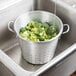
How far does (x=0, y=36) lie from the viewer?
1.01m

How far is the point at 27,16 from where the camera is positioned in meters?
1.01

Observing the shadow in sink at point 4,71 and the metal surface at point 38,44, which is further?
the metal surface at point 38,44

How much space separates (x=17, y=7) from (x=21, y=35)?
16 centimetres

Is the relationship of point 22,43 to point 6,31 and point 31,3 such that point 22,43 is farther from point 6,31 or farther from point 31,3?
point 31,3

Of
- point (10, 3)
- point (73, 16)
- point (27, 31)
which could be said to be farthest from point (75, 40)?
point (10, 3)

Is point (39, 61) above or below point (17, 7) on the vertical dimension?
below

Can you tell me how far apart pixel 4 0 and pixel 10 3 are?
3cm

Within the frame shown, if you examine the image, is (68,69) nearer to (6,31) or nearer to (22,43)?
(22,43)

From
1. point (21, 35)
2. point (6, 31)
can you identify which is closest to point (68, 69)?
point (21, 35)

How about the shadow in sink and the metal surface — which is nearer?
the shadow in sink

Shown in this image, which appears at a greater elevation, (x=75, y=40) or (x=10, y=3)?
(x=10, y=3)

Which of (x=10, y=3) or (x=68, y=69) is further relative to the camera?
(x=10, y=3)

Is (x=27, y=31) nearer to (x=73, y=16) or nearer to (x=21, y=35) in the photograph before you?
(x=21, y=35)

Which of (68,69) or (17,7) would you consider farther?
(17,7)
